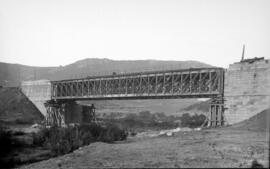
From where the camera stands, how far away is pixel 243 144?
1502cm

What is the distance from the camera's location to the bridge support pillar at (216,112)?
1098 inches

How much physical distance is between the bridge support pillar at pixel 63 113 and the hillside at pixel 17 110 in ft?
15.5

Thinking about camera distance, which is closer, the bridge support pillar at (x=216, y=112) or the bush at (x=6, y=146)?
the bush at (x=6, y=146)

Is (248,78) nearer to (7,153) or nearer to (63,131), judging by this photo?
(63,131)

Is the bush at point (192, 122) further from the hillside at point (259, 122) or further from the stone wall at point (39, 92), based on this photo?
the stone wall at point (39, 92)

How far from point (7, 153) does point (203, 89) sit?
2126 centimetres

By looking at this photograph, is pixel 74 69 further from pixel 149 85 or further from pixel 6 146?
pixel 6 146

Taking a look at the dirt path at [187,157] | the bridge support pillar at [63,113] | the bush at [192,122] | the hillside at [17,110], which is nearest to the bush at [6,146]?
the dirt path at [187,157]

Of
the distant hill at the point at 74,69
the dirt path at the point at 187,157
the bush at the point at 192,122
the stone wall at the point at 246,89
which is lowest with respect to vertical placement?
the bush at the point at 192,122

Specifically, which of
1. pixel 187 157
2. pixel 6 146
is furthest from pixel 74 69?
pixel 187 157

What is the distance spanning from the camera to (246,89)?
26.0 m

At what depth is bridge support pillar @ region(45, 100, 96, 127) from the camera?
48075 mm

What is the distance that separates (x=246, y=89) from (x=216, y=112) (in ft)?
13.4

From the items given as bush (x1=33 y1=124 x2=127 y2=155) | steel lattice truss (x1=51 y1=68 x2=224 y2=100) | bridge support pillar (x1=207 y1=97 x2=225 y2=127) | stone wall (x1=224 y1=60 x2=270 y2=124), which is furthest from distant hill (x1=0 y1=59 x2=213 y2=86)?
stone wall (x1=224 y1=60 x2=270 y2=124)
